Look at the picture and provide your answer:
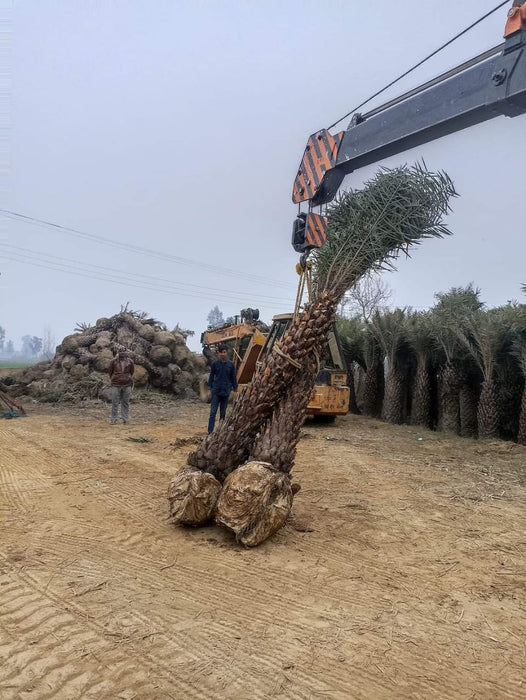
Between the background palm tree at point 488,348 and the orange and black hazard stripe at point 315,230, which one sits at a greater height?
the orange and black hazard stripe at point 315,230

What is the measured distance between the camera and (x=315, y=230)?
5.56m

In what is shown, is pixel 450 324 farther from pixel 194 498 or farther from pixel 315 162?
pixel 194 498

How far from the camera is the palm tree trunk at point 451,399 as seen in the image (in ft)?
37.0

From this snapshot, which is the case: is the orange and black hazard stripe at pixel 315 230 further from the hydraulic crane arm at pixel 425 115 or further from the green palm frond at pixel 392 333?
the green palm frond at pixel 392 333

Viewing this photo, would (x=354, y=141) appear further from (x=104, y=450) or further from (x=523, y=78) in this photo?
(x=104, y=450)

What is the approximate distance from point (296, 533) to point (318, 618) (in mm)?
1399

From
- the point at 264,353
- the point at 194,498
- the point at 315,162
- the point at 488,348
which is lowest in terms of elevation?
the point at 194,498

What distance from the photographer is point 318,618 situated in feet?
9.33

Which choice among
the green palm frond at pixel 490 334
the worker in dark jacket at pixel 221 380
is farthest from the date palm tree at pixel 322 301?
the green palm frond at pixel 490 334

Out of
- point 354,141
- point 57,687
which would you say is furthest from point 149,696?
point 354,141

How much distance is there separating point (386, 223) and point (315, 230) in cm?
91

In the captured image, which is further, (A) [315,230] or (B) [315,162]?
(B) [315,162]

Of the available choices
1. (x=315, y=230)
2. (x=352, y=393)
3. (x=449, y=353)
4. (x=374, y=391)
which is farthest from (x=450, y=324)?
(x=315, y=230)

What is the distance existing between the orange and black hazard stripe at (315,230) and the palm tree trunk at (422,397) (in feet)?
24.9
